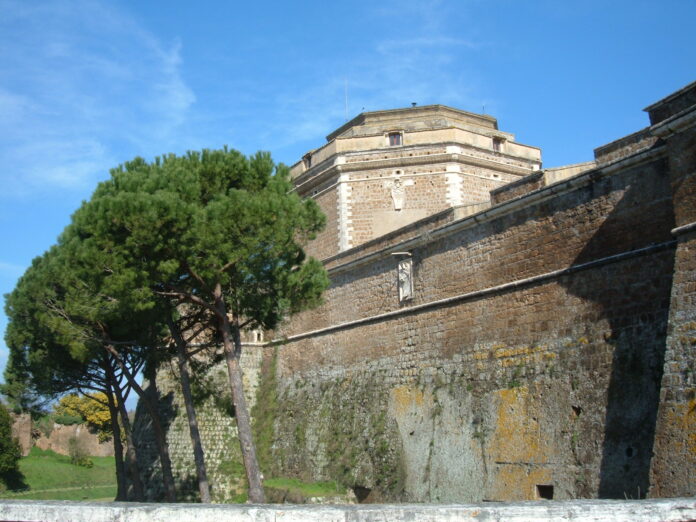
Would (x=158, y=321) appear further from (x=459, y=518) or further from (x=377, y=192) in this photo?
(x=459, y=518)

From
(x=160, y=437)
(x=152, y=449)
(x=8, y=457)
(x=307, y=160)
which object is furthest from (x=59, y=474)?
(x=307, y=160)

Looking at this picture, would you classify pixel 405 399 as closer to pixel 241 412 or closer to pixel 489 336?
pixel 489 336

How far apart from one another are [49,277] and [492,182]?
12.2 m

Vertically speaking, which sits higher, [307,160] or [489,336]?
[307,160]

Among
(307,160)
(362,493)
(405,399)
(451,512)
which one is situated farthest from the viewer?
(307,160)

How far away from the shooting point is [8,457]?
30484 mm

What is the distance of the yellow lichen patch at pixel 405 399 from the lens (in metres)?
14.1

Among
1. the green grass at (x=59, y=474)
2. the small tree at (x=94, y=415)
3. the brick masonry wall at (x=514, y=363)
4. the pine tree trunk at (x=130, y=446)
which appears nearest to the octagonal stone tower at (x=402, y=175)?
the brick masonry wall at (x=514, y=363)

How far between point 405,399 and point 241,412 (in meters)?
3.81

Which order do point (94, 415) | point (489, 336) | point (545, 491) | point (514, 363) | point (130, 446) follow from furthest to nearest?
point (94, 415) < point (130, 446) < point (489, 336) < point (514, 363) < point (545, 491)

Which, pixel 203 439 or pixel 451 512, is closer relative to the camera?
pixel 451 512

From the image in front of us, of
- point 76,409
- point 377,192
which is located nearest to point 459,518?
point 377,192

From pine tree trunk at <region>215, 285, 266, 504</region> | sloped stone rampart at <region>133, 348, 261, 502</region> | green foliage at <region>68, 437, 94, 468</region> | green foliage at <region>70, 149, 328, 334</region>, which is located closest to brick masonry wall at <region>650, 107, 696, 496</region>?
pine tree trunk at <region>215, 285, 266, 504</region>

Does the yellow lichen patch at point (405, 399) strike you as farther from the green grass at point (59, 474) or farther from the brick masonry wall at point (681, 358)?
the green grass at point (59, 474)
